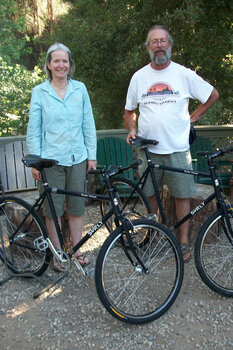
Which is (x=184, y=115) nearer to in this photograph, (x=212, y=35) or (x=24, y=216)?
(x=24, y=216)

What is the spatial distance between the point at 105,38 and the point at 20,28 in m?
6.79

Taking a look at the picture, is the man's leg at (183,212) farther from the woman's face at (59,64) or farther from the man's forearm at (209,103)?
the woman's face at (59,64)

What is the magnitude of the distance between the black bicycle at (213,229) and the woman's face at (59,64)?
846 mm

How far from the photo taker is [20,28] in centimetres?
1148

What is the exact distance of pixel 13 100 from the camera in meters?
8.16

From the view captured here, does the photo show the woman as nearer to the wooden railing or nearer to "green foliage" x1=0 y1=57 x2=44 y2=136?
the wooden railing

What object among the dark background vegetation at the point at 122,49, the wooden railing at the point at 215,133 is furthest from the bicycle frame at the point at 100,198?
the wooden railing at the point at 215,133

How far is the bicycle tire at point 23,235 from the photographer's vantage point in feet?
9.76

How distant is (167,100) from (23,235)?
1.72 meters

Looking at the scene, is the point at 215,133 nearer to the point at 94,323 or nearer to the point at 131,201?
the point at 131,201

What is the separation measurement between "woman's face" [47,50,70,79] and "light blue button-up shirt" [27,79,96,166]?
11 centimetres

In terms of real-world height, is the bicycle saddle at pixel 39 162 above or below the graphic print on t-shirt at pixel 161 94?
below

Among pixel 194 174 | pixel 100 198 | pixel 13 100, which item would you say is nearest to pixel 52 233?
pixel 100 198

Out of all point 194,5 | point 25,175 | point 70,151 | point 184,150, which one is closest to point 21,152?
point 25,175
